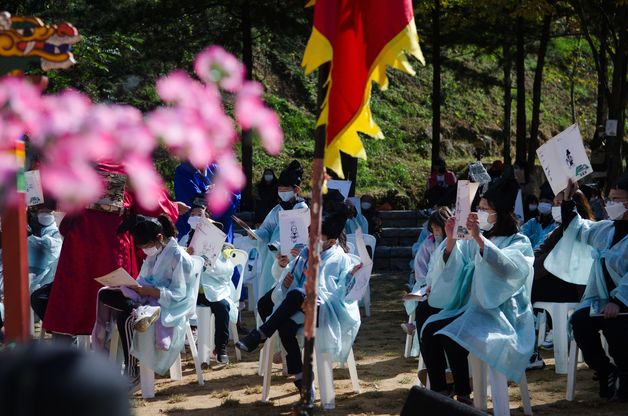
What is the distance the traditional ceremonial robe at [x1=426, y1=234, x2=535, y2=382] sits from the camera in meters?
A: 6.27

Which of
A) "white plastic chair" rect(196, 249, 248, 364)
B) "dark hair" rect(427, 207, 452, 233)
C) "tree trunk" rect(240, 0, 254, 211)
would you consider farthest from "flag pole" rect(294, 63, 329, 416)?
"tree trunk" rect(240, 0, 254, 211)

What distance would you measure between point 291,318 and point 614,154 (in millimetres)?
8227

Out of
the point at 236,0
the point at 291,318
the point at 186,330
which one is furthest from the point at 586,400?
the point at 236,0

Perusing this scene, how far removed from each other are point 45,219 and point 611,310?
5.54 m

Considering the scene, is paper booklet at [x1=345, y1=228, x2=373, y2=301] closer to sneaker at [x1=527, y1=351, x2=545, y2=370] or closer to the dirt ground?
the dirt ground

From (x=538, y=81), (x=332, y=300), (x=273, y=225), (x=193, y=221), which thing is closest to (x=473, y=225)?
(x=332, y=300)

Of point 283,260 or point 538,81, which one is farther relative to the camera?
point 538,81

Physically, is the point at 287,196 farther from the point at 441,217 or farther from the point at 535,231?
the point at 535,231

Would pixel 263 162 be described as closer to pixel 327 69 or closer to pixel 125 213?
pixel 125 213

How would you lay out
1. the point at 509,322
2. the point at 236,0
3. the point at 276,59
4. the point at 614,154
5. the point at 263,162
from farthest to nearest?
the point at 276,59 → the point at 263,162 → the point at 236,0 → the point at 614,154 → the point at 509,322

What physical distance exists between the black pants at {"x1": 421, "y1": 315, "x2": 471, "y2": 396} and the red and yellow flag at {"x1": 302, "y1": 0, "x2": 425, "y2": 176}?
2.41 meters

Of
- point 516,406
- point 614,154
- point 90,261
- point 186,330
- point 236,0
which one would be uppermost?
point 236,0

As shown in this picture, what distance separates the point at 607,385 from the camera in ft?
22.5

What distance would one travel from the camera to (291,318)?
704 cm
